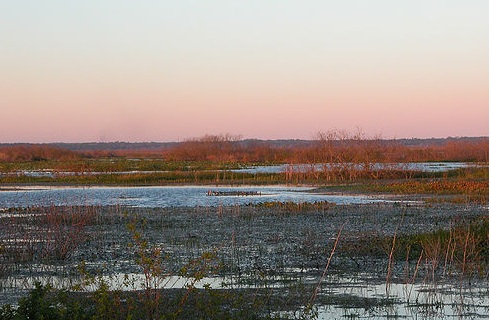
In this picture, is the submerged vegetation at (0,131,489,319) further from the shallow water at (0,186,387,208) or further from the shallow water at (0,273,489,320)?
the shallow water at (0,186,387,208)

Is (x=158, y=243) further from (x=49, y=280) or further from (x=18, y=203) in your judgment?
(x=18, y=203)

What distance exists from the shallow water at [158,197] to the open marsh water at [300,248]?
11 cm

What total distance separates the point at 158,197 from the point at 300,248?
17708 mm

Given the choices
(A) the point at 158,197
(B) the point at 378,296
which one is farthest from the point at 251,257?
(A) the point at 158,197

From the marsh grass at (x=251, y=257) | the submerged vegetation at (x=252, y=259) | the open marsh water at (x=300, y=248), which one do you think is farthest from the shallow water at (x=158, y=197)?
the marsh grass at (x=251, y=257)

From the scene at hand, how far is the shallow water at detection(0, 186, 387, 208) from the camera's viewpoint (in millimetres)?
29734

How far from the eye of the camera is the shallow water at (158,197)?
29734 mm

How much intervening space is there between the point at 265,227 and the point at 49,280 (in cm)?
803

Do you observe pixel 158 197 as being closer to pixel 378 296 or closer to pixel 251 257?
pixel 251 257

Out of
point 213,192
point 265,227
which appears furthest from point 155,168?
point 265,227

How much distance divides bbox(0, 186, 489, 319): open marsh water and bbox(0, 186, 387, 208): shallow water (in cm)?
11

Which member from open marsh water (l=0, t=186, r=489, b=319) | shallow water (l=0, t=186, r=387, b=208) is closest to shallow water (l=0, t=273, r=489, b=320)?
open marsh water (l=0, t=186, r=489, b=319)

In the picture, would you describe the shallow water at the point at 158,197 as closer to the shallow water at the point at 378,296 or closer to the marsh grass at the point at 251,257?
the marsh grass at the point at 251,257

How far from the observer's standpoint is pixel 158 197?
33.5 m
